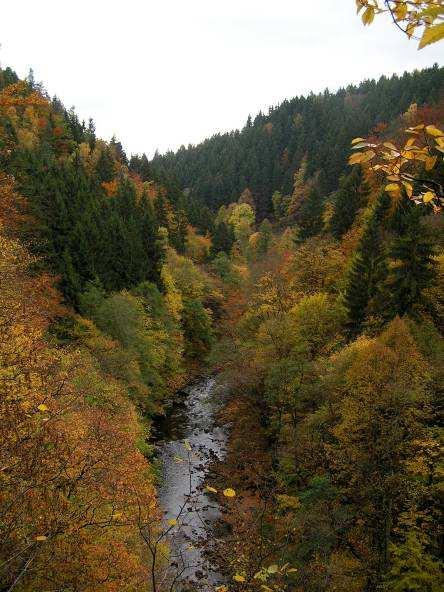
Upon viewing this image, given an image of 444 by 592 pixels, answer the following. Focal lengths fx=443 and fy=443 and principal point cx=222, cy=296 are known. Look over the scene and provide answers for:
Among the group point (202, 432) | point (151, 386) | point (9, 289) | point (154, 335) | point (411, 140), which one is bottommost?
point (202, 432)

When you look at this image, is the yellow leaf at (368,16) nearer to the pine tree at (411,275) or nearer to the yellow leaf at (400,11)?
the yellow leaf at (400,11)

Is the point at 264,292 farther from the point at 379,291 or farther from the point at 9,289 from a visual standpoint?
the point at 9,289

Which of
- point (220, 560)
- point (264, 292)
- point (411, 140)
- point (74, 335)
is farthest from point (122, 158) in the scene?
point (411, 140)

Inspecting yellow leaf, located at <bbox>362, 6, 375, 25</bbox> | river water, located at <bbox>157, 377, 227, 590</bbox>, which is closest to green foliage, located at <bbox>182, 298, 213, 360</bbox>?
river water, located at <bbox>157, 377, 227, 590</bbox>

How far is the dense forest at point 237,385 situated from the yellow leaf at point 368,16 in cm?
77

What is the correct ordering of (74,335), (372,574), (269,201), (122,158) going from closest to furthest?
(372,574) < (74,335) < (122,158) < (269,201)

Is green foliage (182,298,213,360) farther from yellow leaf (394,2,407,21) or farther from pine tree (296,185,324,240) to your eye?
yellow leaf (394,2,407,21)

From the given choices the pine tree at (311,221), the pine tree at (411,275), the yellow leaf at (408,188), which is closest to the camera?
the yellow leaf at (408,188)

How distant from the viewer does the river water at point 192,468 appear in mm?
24266

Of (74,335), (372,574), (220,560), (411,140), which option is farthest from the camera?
(74,335)

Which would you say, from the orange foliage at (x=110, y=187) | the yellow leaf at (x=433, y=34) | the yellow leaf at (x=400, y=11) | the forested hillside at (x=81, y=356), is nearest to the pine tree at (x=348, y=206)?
the forested hillside at (x=81, y=356)

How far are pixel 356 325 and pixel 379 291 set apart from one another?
359 cm

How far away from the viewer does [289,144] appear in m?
167

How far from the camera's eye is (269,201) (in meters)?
146
